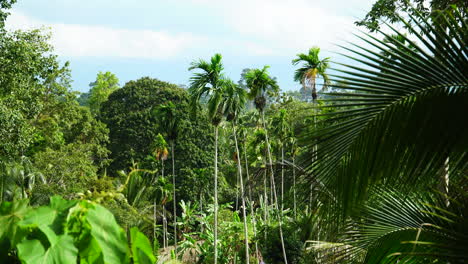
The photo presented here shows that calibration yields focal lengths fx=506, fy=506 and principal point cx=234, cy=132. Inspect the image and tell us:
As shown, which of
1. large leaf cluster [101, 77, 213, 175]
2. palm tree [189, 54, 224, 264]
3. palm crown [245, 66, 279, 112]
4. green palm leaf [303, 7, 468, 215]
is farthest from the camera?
large leaf cluster [101, 77, 213, 175]

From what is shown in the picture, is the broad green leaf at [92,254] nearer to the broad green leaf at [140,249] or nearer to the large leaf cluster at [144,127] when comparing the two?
A: the broad green leaf at [140,249]

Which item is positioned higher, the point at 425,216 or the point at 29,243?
the point at 29,243

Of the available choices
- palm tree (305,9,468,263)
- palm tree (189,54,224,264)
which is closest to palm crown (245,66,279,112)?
palm tree (189,54,224,264)

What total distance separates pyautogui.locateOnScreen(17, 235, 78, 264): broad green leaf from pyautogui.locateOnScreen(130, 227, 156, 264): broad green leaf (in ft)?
0.63

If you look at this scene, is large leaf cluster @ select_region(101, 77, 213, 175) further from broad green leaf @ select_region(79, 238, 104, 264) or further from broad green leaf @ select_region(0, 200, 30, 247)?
broad green leaf @ select_region(79, 238, 104, 264)

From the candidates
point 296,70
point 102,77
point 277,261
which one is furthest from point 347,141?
point 102,77

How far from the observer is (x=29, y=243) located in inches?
56.0

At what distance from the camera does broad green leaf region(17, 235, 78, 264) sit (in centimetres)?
139

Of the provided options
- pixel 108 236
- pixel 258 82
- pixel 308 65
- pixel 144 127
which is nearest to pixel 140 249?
pixel 108 236

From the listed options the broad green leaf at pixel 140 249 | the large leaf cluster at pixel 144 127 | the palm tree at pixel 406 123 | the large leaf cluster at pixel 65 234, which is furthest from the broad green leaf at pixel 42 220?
the large leaf cluster at pixel 144 127

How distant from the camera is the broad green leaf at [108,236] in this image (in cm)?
147

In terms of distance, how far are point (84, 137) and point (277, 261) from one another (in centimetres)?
1443

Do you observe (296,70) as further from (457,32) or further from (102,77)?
(102,77)

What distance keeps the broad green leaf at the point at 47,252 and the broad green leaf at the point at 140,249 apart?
0.19 m
